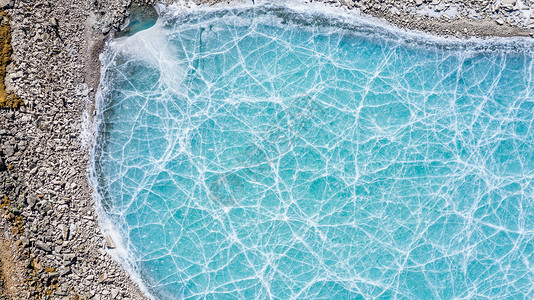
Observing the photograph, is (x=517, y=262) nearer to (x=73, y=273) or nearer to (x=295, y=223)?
(x=295, y=223)

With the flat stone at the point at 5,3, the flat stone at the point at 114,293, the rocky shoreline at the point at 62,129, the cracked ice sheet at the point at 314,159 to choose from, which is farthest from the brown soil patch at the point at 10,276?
the flat stone at the point at 5,3

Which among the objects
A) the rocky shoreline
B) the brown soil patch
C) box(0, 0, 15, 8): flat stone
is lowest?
the brown soil patch

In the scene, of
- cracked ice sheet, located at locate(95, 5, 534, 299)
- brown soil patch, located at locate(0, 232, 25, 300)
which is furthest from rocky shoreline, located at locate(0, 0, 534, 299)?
cracked ice sheet, located at locate(95, 5, 534, 299)

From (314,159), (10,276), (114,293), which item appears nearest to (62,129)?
(10,276)

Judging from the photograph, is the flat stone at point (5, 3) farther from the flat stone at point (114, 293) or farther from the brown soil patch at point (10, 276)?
the flat stone at point (114, 293)

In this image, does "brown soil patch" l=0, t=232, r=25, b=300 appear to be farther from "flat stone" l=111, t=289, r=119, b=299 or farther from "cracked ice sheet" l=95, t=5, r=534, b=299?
"cracked ice sheet" l=95, t=5, r=534, b=299

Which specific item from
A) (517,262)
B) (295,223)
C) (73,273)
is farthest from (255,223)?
(517,262)
